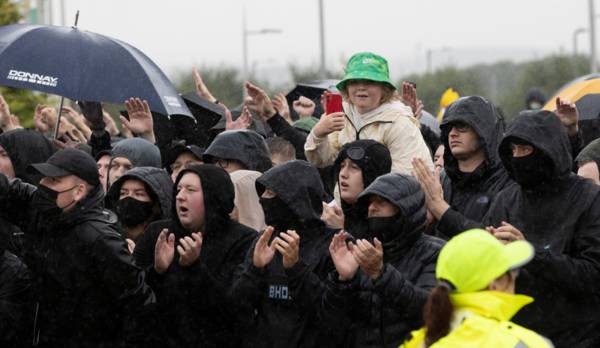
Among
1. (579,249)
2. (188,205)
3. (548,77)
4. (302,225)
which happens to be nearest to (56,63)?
(188,205)

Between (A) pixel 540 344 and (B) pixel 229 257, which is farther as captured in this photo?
(B) pixel 229 257

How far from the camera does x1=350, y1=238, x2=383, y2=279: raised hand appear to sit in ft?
21.3

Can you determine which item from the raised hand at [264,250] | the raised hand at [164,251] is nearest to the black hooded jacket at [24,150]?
the raised hand at [164,251]

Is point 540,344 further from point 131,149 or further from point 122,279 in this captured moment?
point 131,149

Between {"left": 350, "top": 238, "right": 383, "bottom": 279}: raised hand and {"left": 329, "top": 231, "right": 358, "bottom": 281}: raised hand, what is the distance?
0.19 m

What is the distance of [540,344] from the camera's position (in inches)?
185

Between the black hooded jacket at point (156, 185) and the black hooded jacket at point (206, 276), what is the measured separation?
437 mm

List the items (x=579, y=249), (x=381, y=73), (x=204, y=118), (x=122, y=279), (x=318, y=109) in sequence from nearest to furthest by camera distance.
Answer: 1. (x=579, y=249)
2. (x=122, y=279)
3. (x=381, y=73)
4. (x=204, y=118)
5. (x=318, y=109)

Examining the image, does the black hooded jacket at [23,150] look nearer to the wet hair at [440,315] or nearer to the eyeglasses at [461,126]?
the eyeglasses at [461,126]

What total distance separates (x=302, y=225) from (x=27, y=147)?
9.62ft

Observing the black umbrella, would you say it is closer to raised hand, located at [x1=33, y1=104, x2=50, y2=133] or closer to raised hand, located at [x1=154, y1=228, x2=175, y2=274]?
raised hand, located at [x1=154, y1=228, x2=175, y2=274]

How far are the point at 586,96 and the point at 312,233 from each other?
3.89m

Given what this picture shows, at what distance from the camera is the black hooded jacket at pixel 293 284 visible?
7.17 metres

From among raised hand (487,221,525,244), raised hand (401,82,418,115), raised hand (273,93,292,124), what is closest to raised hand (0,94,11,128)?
raised hand (273,93,292,124)
